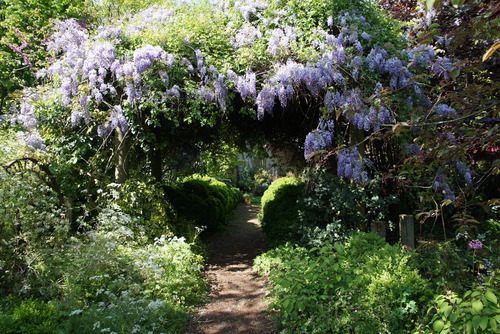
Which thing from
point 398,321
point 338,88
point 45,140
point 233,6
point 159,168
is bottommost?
point 398,321

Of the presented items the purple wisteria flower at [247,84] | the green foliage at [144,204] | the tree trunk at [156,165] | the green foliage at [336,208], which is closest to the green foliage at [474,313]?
the green foliage at [336,208]

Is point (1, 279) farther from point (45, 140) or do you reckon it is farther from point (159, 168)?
point (159, 168)

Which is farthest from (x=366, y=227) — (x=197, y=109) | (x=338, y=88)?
(x=197, y=109)

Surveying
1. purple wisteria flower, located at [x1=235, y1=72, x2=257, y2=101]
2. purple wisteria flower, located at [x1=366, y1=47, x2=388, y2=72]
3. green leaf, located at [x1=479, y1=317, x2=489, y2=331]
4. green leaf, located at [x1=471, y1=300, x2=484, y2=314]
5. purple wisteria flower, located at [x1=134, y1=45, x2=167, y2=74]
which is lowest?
green leaf, located at [x1=479, y1=317, x2=489, y2=331]

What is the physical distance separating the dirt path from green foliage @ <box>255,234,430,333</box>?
47 centimetres

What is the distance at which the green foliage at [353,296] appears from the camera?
276 centimetres

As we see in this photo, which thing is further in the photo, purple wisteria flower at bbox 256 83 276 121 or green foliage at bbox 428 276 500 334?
purple wisteria flower at bbox 256 83 276 121

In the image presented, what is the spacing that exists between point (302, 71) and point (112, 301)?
3.59 metres

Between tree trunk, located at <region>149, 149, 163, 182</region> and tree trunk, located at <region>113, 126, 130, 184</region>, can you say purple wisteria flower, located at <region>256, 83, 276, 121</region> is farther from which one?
tree trunk, located at <region>149, 149, 163, 182</region>

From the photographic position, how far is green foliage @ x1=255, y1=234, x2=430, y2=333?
2764 millimetres

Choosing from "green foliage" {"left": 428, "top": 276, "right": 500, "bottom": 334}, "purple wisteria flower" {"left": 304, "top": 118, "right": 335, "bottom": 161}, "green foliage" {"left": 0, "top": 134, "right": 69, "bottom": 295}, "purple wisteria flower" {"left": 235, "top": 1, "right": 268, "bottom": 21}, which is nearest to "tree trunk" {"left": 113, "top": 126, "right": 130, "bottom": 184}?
"green foliage" {"left": 0, "top": 134, "right": 69, "bottom": 295}

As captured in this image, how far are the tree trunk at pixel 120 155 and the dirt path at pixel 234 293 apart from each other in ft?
6.49

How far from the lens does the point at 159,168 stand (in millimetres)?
7707

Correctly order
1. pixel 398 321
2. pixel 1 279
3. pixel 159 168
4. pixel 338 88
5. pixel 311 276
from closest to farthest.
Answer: pixel 398 321 < pixel 311 276 < pixel 1 279 < pixel 338 88 < pixel 159 168
